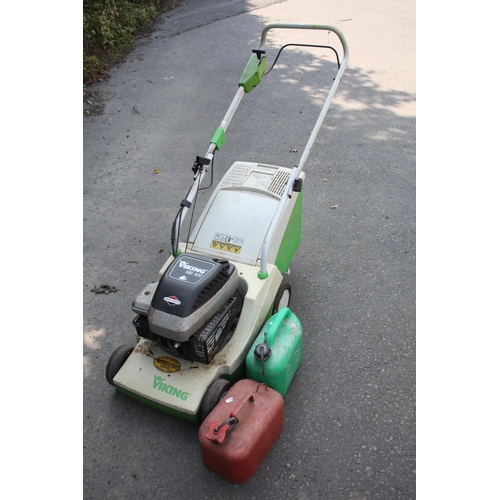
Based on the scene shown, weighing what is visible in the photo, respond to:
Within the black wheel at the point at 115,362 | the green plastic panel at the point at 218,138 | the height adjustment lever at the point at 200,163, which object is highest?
the green plastic panel at the point at 218,138

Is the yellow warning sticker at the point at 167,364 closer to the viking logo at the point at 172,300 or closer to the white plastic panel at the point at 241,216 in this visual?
the viking logo at the point at 172,300

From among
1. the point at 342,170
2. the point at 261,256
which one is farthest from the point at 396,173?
the point at 261,256

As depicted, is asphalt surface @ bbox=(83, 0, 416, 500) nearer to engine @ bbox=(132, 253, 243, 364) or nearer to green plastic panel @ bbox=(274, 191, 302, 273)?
green plastic panel @ bbox=(274, 191, 302, 273)

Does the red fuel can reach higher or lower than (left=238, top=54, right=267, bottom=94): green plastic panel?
lower

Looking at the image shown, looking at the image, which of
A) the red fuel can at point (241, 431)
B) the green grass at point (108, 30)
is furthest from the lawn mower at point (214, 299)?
the green grass at point (108, 30)

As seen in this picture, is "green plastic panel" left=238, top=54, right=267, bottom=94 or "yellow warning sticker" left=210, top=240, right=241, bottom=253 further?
"green plastic panel" left=238, top=54, right=267, bottom=94

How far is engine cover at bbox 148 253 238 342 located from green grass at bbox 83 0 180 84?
5.02 metres

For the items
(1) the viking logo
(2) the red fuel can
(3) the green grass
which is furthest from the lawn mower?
(3) the green grass

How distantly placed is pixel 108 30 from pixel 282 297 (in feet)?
19.7

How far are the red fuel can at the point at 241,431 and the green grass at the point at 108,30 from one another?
5.50 m

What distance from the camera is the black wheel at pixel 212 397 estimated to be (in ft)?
7.80

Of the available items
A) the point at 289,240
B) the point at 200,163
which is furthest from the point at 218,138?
the point at 289,240

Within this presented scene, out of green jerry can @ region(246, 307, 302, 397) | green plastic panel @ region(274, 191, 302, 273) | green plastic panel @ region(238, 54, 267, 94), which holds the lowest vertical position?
green jerry can @ region(246, 307, 302, 397)

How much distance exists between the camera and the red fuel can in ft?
7.05
